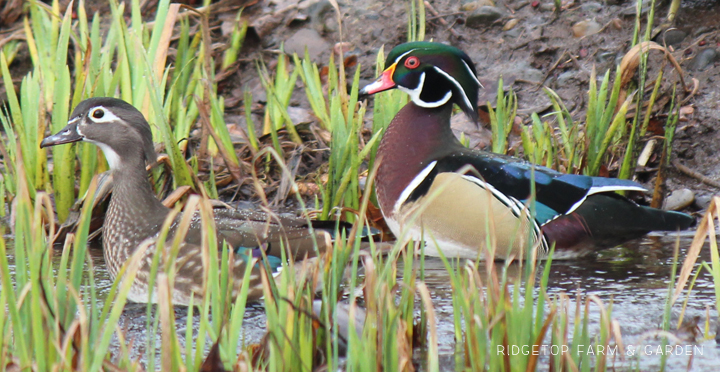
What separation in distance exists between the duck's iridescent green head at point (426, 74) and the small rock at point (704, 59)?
1755 mm

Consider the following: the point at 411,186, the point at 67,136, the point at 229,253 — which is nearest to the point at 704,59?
the point at 411,186

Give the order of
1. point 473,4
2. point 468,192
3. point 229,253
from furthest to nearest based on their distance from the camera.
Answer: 1. point 473,4
2. point 468,192
3. point 229,253

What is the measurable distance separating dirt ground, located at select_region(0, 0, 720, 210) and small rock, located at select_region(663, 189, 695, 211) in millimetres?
133

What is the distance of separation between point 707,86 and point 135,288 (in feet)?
11.3

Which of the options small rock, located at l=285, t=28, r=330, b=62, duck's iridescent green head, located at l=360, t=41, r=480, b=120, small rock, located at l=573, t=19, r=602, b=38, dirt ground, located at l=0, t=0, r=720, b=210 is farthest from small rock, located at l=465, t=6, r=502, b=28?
duck's iridescent green head, located at l=360, t=41, r=480, b=120

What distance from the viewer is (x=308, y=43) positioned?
5984mm

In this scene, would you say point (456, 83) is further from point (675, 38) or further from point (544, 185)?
point (675, 38)

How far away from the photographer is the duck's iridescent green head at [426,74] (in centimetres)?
402

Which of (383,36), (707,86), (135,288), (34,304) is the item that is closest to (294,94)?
(383,36)

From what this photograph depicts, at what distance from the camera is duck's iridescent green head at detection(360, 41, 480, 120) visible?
4023 mm

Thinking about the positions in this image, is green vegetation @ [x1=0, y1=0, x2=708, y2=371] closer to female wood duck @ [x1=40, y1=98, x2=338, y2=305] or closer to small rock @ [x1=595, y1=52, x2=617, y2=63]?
female wood duck @ [x1=40, y1=98, x2=338, y2=305]

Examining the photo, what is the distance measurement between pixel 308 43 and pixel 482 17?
45.9 inches

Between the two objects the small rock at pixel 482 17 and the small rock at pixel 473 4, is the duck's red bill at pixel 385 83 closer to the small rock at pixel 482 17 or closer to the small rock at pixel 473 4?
the small rock at pixel 482 17

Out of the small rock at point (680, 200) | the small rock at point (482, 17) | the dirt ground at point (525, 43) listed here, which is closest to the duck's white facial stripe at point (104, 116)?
the dirt ground at point (525, 43)
